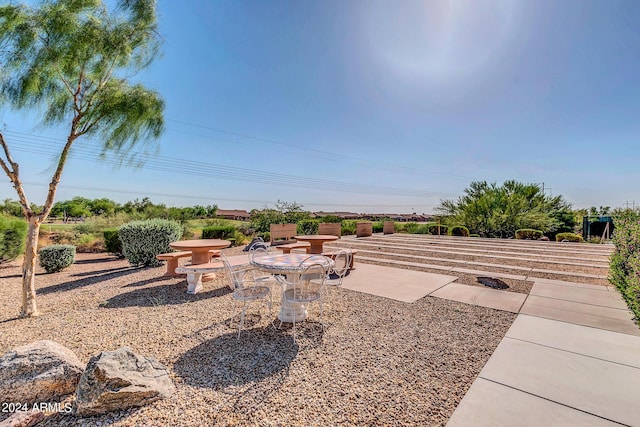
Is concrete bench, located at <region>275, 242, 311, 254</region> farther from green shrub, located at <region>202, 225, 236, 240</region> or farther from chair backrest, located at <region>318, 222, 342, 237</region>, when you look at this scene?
green shrub, located at <region>202, 225, 236, 240</region>

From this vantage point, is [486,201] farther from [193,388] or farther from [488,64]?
[193,388]

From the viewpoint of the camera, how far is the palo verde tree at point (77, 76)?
11.2ft

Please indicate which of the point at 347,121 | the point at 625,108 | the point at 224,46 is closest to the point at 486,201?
the point at 625,108

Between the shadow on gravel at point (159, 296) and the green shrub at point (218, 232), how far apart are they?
6067 millimetres

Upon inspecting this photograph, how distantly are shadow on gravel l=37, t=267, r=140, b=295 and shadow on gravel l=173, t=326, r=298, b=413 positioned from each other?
14.2 ft

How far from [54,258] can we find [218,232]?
17.0 ft

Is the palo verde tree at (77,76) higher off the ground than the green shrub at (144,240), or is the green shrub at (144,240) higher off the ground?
the palo verde tree at (77,76)

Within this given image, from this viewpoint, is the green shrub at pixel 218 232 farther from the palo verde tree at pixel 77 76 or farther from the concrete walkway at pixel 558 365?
the concrete walkway at pixel 558 365

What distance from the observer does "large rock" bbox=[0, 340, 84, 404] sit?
1835 mm

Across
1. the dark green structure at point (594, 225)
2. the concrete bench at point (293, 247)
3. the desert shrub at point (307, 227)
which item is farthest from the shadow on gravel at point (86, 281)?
the dark green structure at point (594, 225)

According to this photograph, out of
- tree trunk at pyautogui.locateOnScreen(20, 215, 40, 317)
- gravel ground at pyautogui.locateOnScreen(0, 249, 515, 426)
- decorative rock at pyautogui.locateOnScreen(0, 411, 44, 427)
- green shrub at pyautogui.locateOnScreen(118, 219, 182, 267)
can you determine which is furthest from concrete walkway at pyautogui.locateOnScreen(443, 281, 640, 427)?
green shrub at pyautogui.locateOnScreen(118, 219, 182, 267)

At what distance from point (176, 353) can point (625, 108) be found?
531 inches

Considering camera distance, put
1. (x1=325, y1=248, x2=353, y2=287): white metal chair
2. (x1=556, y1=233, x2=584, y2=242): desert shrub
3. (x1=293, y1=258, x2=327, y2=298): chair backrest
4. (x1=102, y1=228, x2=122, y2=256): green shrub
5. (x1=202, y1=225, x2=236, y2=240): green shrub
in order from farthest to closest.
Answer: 1. (x1=556, y1=233, x2=584, y2=242): desert shrub
2. (x1=202, y1=225, x2=236, y2=240): green shrub
3. (x1=102, y1=228, x2=122, y2=256): green shrub
4. (x1=325, y1=248, x2=353, y2=287): white metal chair
5. (x1=293, y1=258, x2=327, y2=298): chair backrest

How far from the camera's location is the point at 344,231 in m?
15.9
